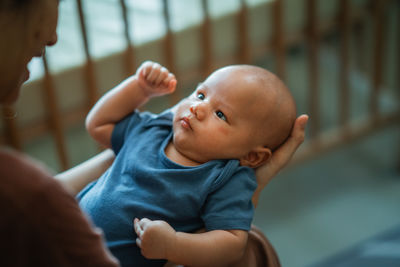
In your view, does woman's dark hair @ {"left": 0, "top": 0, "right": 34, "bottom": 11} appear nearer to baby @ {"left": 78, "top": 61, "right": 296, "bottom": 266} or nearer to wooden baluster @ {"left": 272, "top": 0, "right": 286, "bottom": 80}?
baby @ {"left": 78, "top": 61, "right": 296, "bottom": 266}

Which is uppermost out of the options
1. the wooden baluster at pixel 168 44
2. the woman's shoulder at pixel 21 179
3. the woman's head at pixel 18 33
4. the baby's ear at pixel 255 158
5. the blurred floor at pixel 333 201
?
the woman's head at pixel 18 33

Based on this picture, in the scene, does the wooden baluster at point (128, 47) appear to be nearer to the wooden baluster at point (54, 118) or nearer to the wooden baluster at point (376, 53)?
the wooden baluster at point (54, 118)

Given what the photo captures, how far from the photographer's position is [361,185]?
227cm

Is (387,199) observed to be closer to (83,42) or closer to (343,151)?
(343,151)

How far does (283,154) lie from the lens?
40.1 inches

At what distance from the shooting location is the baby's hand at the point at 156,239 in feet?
2.85

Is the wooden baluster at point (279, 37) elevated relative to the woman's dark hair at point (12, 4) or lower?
lower

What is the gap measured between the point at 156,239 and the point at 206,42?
107cm

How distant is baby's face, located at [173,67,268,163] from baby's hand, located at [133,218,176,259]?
0.19 metres

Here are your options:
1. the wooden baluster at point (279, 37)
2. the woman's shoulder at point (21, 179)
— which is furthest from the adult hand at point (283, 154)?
the wooden baluster at point (279, 37)

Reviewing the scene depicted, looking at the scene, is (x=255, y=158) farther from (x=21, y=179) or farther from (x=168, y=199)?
(x=21, y=179)

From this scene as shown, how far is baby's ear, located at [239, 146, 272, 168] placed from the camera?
103cm

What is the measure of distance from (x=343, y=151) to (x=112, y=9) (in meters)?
1.40

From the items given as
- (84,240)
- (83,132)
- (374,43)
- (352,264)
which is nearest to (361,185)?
(374,43)
